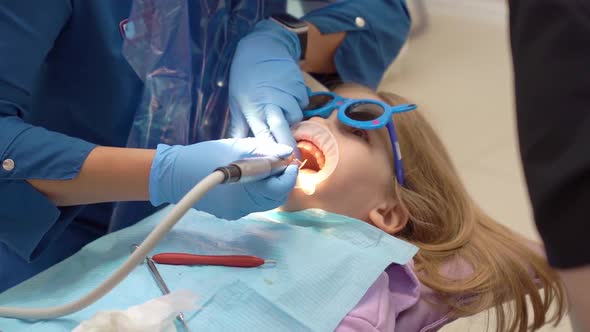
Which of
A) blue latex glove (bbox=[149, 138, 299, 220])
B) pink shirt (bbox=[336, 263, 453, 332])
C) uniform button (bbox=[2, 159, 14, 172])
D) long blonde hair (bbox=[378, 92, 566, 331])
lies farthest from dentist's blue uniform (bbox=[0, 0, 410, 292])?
pink shirt (bbox=[336, 263, 453, 332])

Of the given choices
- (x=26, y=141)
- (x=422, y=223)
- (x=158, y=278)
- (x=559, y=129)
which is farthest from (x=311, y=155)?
(x=559, y=129)

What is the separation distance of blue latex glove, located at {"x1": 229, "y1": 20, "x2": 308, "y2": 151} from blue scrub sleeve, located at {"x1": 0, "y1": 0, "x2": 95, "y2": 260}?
32 cm

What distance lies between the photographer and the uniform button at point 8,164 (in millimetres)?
942

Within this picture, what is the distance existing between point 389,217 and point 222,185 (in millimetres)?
420

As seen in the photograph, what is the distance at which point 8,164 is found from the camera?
3.10ft

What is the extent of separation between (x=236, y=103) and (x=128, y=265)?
1.63 ft

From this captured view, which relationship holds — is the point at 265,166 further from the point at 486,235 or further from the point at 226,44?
the point at 486,235

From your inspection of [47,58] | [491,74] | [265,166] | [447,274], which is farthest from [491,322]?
[491,74]

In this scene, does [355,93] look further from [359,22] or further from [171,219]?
[171,219]

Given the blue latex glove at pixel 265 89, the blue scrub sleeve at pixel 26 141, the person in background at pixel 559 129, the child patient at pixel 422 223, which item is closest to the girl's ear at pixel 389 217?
the child patient at pixel 422 223

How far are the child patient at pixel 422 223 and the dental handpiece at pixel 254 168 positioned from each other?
0.59 ft

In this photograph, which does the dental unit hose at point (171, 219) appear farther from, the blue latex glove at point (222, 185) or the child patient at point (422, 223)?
the child patient at point (422, 223)

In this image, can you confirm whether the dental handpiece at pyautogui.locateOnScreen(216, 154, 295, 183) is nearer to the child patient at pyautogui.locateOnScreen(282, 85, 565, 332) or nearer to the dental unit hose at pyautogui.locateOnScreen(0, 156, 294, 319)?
the dental unit hose at pyautogui.locateOnScreen(0, 156, 294, 319)

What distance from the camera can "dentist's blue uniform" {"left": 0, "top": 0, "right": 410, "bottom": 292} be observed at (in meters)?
0.96
